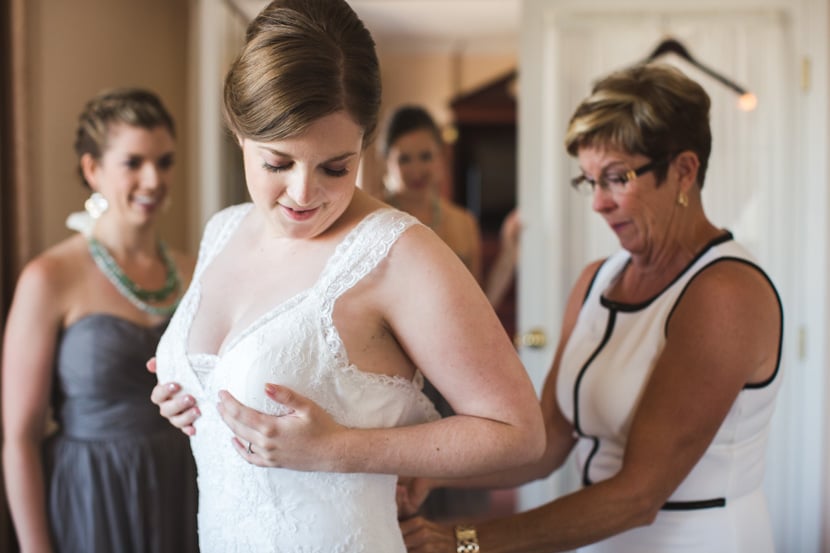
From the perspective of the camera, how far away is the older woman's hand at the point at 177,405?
118 cm

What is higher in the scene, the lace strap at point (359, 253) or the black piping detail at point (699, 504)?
the lace strap at point (359, 253)

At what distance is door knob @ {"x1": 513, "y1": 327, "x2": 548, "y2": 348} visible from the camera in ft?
8.68

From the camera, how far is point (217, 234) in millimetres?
1349

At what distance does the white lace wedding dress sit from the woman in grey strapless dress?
83cm

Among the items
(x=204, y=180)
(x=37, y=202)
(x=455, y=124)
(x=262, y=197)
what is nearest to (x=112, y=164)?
(x=37, y=202)

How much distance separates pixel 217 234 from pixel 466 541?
0.60 m

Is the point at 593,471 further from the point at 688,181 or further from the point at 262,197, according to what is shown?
the point at 262,197

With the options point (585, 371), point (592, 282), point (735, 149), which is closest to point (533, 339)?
point (735, 149)

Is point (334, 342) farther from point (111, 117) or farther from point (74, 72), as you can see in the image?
point (74, 72)

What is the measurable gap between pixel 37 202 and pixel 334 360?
1.55 m

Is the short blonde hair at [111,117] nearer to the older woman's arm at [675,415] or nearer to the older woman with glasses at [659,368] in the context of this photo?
the older woman with glasses at [659,368]

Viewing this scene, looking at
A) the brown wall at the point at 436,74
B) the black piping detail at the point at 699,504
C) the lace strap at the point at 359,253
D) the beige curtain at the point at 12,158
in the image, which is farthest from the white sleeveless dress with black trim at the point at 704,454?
the brown wall at the point at 436,74

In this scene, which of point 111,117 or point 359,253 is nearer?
point 359,253

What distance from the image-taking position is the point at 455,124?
5508 mm
